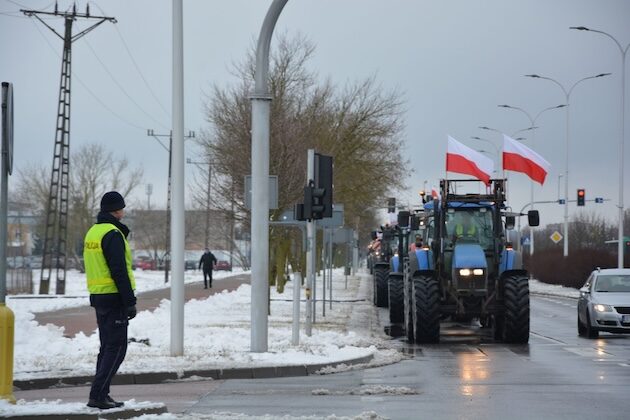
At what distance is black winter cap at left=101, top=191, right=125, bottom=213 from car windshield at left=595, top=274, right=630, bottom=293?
56.1 feet

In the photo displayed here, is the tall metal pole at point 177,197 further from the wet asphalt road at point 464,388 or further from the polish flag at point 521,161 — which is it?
the polish flag at point 521,161

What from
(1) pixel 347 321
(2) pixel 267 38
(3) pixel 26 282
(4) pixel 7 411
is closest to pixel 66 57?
(3) pixel 26 282

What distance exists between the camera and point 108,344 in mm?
11812

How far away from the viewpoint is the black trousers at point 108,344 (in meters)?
11.7

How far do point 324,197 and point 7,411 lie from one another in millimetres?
11382

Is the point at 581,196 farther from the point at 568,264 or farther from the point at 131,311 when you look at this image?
the point at 131,311

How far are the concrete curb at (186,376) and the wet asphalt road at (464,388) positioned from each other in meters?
0.40

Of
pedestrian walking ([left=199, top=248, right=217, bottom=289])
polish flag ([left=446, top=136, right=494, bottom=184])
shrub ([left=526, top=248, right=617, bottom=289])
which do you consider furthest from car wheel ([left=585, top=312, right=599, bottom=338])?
pedestrian walking ([left=199, top=248, right=217, bottom=289])

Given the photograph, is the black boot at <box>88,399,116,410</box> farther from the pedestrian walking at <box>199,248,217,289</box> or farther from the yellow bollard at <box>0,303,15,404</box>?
the pedestrian walking at <box>199,248,217,289</box>

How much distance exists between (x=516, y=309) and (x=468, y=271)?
116 cm

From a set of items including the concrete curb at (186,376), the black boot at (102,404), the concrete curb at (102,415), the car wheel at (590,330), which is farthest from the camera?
the car wheel at (590,330)

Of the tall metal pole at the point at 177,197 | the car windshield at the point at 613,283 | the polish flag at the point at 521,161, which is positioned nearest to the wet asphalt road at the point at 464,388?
the tall metal pole at the point at 177,197

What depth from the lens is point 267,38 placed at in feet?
61.4

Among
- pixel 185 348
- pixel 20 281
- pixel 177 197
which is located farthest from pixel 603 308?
pixel 20 281
